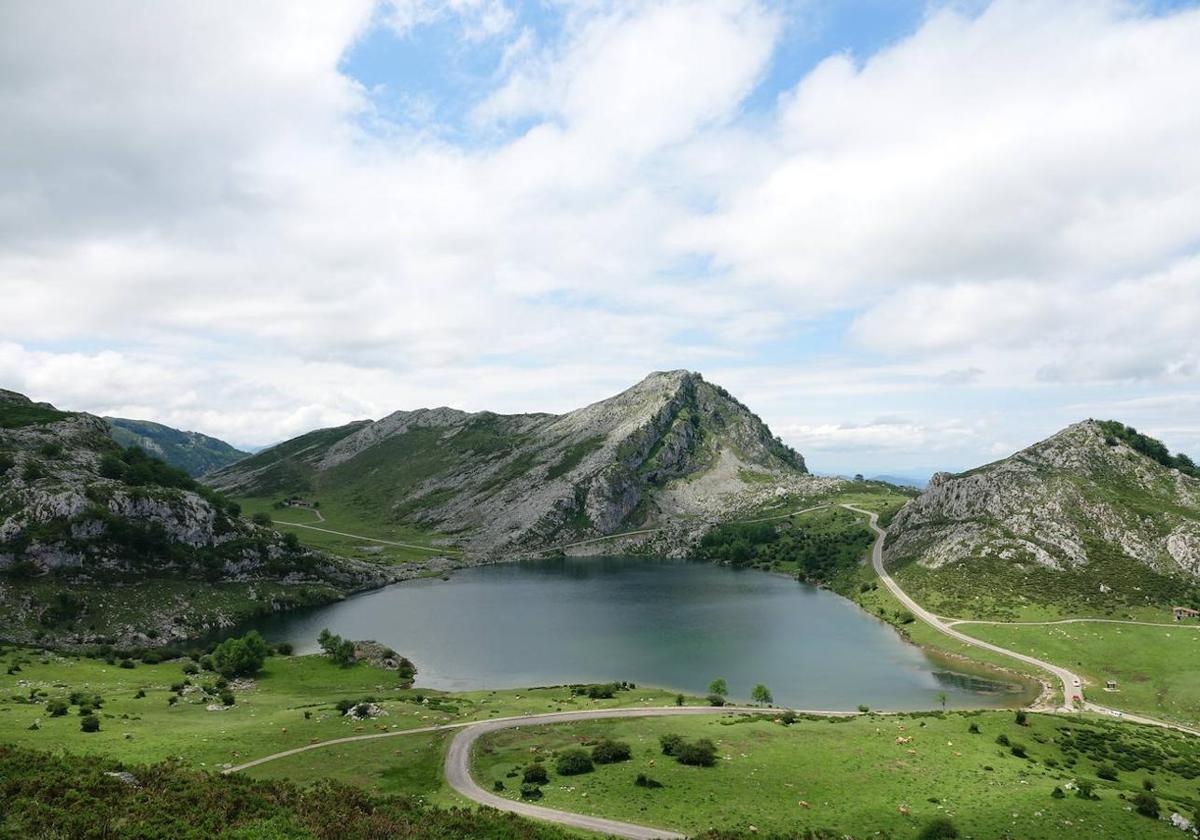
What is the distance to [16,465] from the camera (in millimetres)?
152000

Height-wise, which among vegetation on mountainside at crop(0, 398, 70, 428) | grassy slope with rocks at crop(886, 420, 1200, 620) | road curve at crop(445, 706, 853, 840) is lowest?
road curve at crop(445, 706, 853, 840)

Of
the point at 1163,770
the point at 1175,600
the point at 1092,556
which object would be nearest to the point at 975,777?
the point at 1163,770

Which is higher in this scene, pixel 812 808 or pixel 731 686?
pixel 812 808

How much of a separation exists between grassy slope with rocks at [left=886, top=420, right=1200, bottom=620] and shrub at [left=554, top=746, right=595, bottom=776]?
373 ft

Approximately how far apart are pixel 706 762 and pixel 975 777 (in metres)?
24.3

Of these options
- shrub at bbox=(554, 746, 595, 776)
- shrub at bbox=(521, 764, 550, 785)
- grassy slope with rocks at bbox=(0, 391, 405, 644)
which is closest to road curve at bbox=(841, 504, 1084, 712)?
shrub at bbox=(554, 746, 595, 776)

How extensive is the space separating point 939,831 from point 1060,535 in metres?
138

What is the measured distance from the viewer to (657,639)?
418 ft

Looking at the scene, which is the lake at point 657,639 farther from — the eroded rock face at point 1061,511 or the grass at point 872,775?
the eroded rock face at point 1061,511

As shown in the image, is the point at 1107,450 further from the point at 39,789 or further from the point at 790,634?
the point at 39,789

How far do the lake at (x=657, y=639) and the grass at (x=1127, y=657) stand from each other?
14.0 metres

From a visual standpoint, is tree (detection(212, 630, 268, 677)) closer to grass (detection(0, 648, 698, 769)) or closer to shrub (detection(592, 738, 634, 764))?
grass (detection(0, 648, 698, 769))

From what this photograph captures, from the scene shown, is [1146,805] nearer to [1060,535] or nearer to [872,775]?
[872,775]

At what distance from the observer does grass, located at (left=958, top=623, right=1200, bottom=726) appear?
89.4 metres
